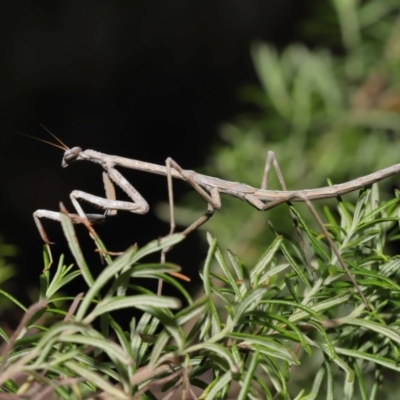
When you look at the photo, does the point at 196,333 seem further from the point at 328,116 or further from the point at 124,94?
the point at 124,94

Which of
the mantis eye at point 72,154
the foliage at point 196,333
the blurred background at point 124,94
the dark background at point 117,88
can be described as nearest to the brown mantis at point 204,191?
the mantis eye at point 72,154

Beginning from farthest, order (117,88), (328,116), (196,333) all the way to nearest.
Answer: (117,88)
(328,116)
(196,333)

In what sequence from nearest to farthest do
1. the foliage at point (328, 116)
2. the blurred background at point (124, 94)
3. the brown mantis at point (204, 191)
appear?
→ 1. the brown mantis at point (204, 191)
2. the foliage at point (328, 116)
3. the blurred background at point (124, 94)

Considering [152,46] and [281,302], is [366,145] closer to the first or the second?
[281,302]

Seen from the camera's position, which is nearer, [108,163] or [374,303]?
[374,303]

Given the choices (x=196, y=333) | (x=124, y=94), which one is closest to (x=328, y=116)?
(x=196, y=333)

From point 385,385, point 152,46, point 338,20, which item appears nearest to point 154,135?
point 152,46

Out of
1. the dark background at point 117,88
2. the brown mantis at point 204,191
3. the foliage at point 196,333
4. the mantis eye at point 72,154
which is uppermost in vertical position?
the dark background at point 117,88

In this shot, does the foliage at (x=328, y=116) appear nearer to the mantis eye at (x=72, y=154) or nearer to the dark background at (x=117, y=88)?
the mantis eye at (x=72, y=154)

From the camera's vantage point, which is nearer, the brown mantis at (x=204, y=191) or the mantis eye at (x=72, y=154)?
the brown mantis at (x=204, y=191)
